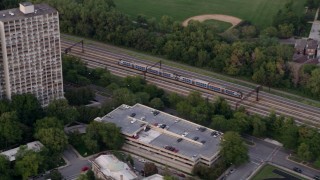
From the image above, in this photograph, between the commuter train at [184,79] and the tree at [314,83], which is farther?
the commuter train at [184,79]

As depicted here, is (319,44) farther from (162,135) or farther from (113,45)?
(162,135)

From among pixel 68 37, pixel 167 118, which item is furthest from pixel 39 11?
pixel 68 37

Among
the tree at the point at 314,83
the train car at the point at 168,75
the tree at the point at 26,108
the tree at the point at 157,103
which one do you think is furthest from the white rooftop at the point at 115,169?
Answer: the tree at the point at 314,83

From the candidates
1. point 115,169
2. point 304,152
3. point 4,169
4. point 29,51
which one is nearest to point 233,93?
Result: point 304,152

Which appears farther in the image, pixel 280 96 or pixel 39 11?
pixel 280 96

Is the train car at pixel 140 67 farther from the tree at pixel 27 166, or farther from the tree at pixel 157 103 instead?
the tree at pixel 27 166

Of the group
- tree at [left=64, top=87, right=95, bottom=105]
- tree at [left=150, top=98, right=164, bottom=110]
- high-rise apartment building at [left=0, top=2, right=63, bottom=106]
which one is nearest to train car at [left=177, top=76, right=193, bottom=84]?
tree at [left=150, top=98, right=164, bottom=110]

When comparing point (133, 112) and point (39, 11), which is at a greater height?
point (39, 11)
